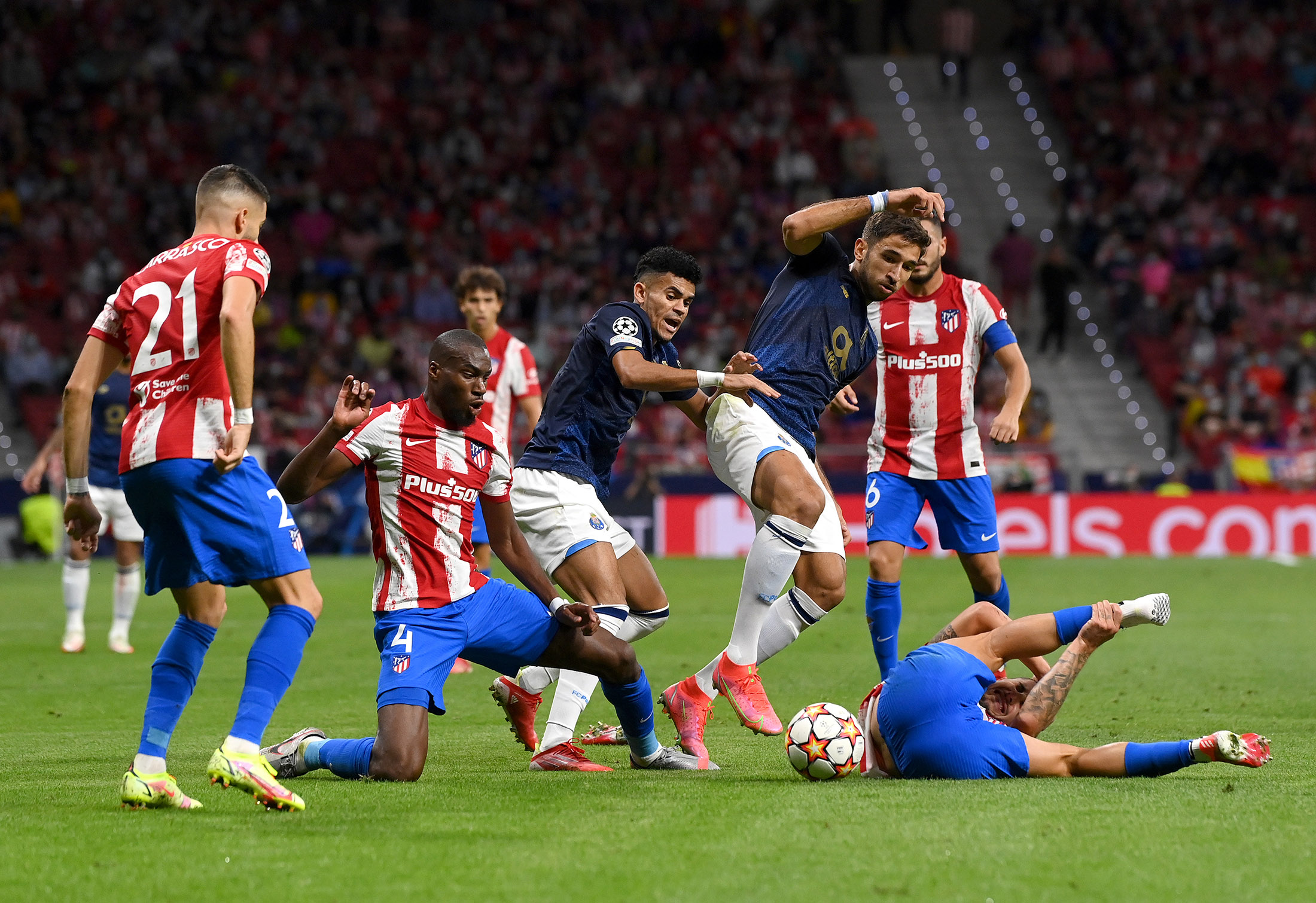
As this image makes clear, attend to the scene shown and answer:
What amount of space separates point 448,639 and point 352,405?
1027 millimetres

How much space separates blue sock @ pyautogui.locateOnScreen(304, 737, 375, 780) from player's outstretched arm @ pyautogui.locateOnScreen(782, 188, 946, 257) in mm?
2850

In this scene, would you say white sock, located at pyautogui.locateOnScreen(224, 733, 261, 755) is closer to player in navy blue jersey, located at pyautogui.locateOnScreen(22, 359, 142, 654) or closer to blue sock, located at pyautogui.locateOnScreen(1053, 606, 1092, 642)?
blue sock, located at pyautogui.locateOnScreen(1053, 606, 1092, 642)

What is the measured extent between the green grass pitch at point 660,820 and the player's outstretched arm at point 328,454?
1124mm

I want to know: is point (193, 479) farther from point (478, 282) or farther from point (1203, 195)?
point (1203, 195)

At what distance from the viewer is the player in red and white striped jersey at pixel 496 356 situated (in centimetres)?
1003

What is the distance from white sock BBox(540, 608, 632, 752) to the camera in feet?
20.7

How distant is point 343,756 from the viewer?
580 centimetres

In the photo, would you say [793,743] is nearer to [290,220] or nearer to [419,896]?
[419,896]

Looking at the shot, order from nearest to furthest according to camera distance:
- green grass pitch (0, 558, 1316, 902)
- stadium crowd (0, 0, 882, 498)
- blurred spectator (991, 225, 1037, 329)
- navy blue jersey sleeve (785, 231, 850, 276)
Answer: green grass pitch (0, 558, 1316, 902), navy blue jersey sleeve (785, 231, 850, 276), stadium crowd (0, 0, 882, 498), blurred spectator (991, 225, 1037, 329)

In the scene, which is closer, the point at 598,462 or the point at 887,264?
the point at 598,462

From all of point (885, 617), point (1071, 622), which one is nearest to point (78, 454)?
point (1071, 622)

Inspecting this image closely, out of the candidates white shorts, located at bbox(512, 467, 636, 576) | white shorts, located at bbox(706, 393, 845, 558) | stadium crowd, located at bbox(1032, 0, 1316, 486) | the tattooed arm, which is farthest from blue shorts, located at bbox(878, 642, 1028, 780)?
stadium crowd, located at bbox(1032, 0, 1316, 486)

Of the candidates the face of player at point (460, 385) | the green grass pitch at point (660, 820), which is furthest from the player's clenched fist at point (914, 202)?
the green grass pitch at point (660, 820)

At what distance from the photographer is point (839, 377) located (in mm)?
7477
